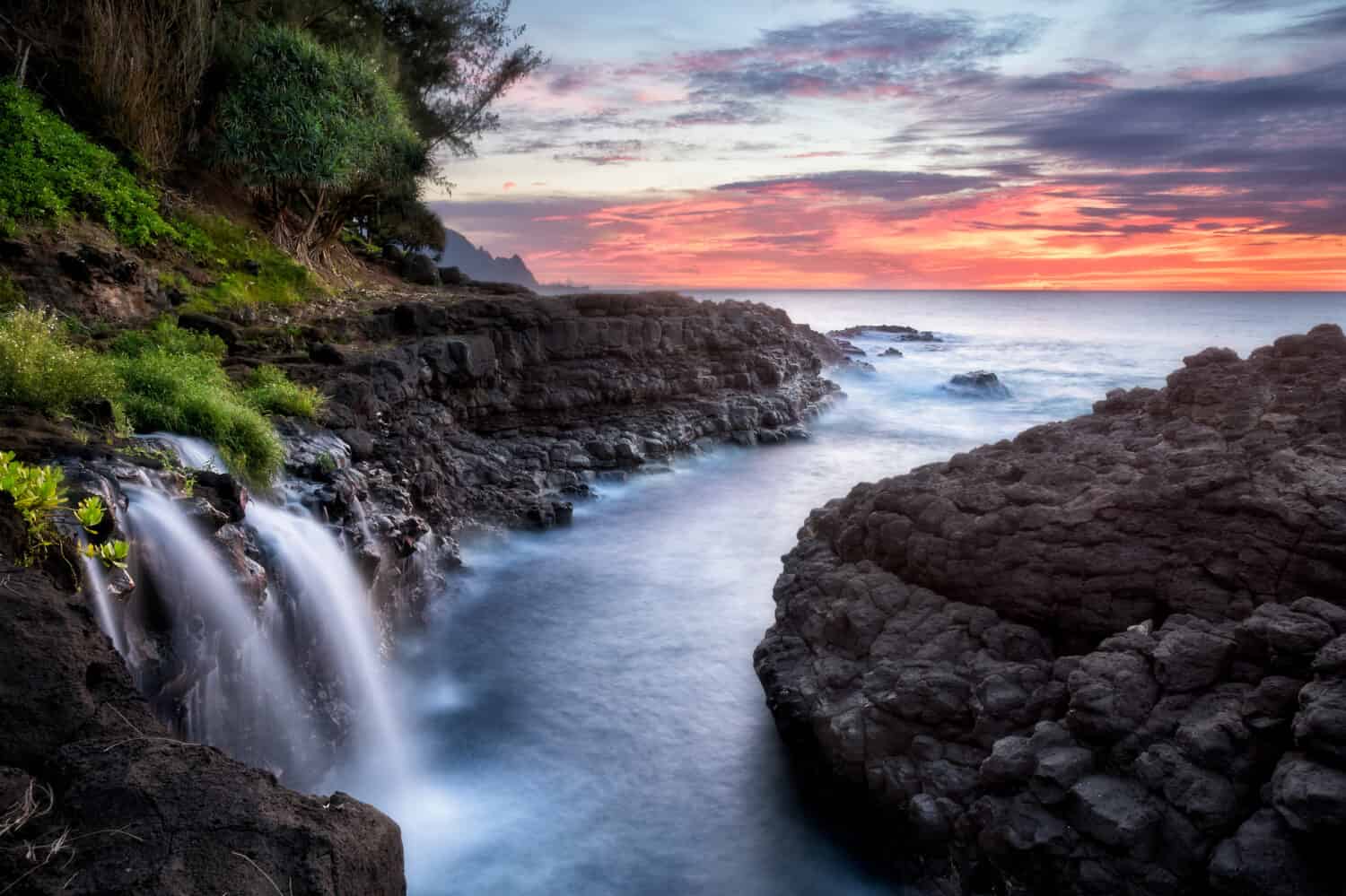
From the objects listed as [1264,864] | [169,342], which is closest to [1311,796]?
[1264,864]

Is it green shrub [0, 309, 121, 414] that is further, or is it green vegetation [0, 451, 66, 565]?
green shrub [0, 309, 121, 414]

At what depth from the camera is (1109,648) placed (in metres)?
6.42

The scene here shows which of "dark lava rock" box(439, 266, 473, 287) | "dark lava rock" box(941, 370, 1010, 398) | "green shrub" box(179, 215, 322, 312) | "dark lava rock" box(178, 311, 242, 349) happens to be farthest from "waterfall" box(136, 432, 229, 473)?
"dark lava rock" box(941, 370, 1010, 398)

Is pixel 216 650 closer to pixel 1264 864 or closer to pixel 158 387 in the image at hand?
pixel 158 387

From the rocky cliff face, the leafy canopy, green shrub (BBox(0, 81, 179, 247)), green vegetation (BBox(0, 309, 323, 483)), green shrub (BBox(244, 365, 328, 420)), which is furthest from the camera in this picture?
the leafy canopy

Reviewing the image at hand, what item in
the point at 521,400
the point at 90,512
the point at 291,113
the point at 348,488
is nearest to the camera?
the point at 90,512

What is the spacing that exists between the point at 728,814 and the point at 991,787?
2.88m

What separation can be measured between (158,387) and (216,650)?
13.3 ft

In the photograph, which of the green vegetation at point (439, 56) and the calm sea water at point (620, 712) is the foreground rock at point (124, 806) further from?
the green vegetation at point (439, 56)

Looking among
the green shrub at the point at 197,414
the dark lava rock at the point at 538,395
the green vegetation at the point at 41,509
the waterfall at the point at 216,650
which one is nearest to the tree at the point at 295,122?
the dark lava rock at the point at 538,395

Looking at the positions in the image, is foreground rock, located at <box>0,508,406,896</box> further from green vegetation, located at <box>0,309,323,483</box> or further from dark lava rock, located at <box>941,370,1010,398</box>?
dark lava rock, located at <box>941,370,1010,398</box>

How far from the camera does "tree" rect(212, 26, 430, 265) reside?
2089cm

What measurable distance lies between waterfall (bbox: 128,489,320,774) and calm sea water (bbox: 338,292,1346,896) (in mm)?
1042

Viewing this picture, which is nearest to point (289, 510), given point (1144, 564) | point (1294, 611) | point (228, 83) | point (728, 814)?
point (728, 814)
